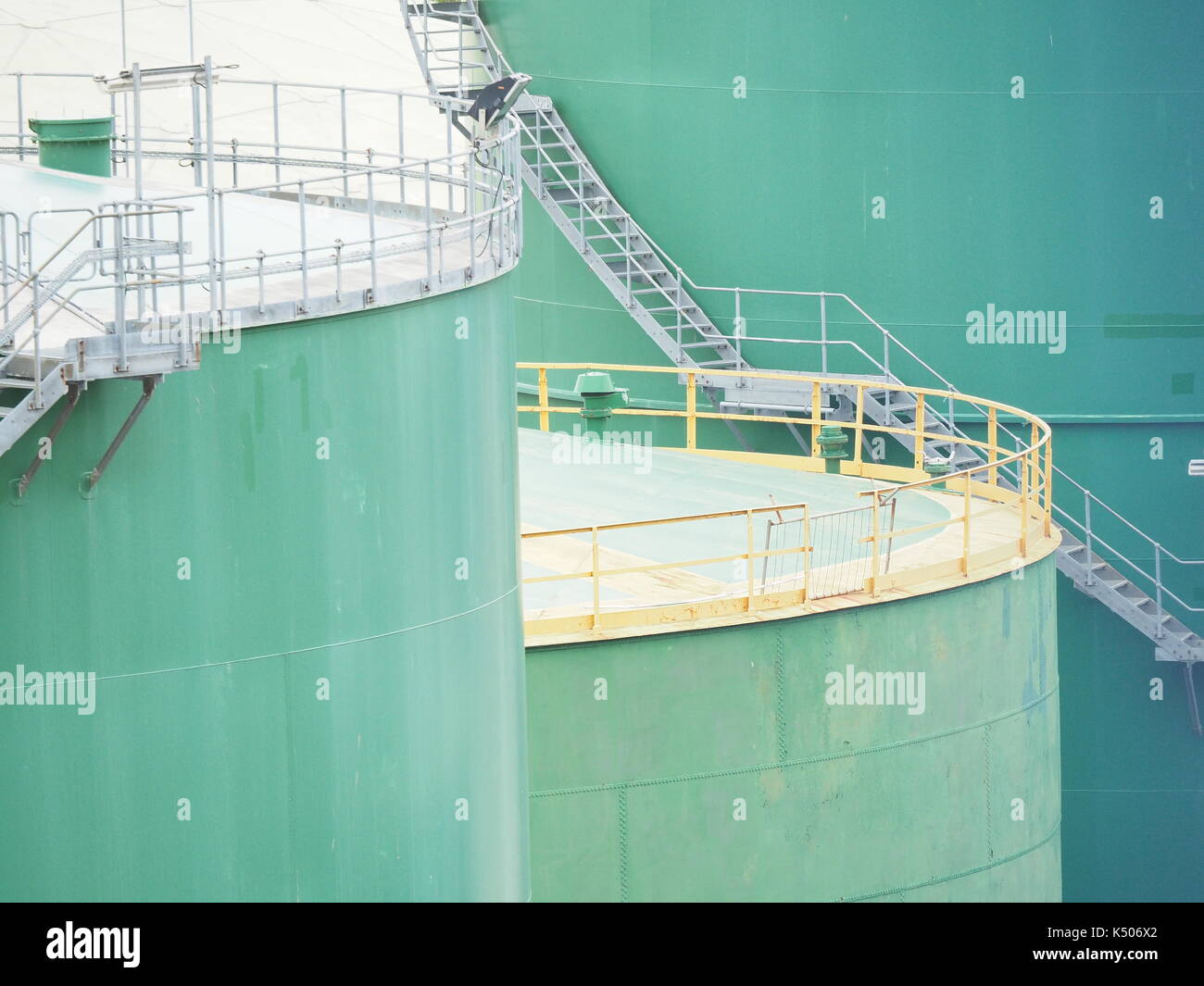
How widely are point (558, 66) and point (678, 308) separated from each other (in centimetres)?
396

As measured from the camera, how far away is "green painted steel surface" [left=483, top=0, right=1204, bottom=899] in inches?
1015

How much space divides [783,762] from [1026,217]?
35.3ft

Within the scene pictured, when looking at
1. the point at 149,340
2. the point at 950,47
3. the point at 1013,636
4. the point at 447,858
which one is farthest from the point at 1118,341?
the point at 149,340

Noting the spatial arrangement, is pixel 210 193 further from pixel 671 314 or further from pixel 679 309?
pixel 671 314

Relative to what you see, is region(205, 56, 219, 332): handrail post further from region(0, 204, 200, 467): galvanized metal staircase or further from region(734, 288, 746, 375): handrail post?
region(734, 288, 746, 375): handrail post

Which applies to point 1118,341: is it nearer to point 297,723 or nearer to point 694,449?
point 694,449

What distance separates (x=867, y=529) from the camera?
2139cm

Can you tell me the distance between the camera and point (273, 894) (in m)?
11.7

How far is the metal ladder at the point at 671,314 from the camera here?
25.8 meters

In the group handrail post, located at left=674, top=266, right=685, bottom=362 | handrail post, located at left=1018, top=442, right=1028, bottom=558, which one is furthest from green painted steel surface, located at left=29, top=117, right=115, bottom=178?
handrail post, located at left=674, top=266, right=685, bottom=362

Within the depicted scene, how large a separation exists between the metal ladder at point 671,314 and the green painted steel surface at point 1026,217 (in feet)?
1.71

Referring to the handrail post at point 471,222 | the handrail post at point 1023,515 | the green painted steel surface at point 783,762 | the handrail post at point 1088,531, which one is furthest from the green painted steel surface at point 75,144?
the handrail post at point 1088,531

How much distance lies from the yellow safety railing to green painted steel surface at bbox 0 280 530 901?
15.4 ft

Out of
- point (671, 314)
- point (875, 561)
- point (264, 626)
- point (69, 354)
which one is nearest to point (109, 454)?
point (69, 354)
